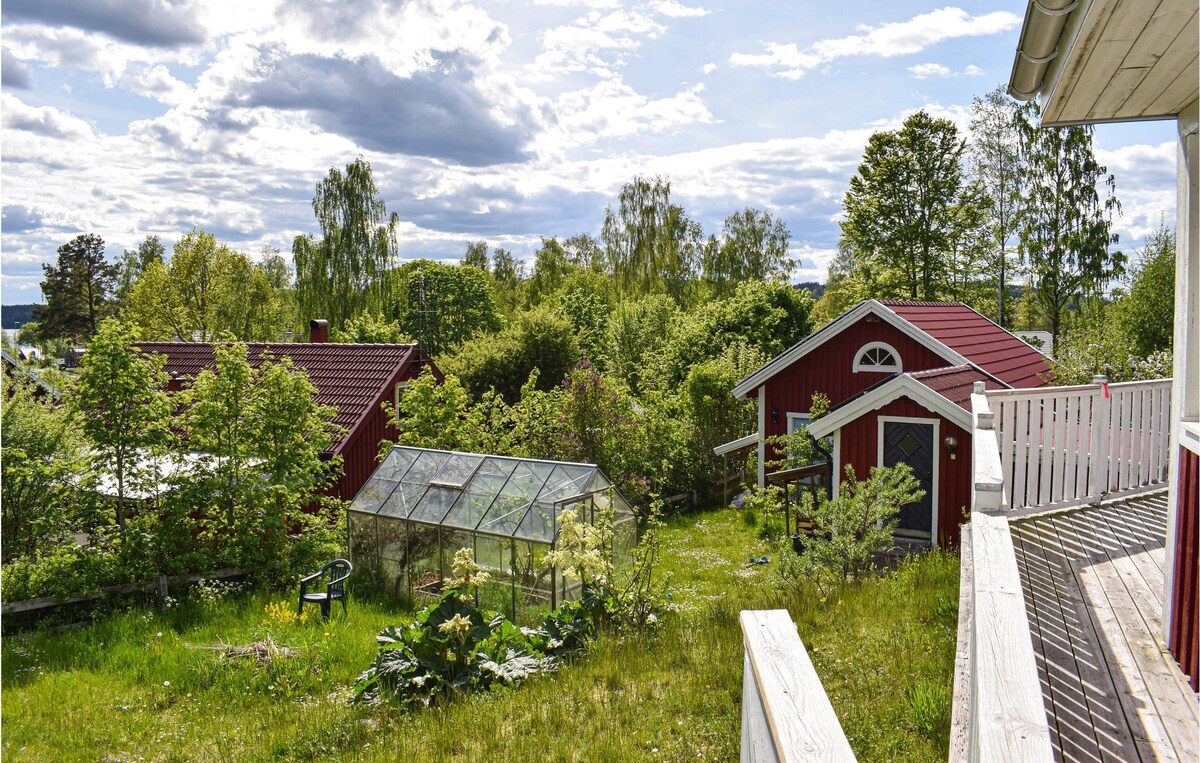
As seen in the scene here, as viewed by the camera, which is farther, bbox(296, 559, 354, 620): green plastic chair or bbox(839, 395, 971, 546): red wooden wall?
bbox(839, 395, 971, 546): red wooden wall

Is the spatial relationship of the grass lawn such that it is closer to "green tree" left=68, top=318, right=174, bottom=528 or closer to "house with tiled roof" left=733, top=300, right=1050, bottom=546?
"green tree" left=68, top=318, right=174, bottom=528

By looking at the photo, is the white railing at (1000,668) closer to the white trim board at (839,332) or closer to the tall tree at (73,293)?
the white trim board at (839,332)

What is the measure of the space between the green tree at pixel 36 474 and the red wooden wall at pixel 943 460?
12.8m

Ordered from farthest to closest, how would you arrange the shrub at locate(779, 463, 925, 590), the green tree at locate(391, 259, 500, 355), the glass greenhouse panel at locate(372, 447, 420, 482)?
the green tree at locate(391, 259, 500, 355) → the glass greenhouse panel at locate(372, 447, 420, 482) → the shrub at locate(779, 463, 925, 590)

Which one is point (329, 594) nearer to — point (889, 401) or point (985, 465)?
point (985, 465)

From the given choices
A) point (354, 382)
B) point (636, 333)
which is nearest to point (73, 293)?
point (636, 333)

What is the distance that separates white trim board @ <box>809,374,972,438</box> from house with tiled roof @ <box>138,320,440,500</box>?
9.75 m

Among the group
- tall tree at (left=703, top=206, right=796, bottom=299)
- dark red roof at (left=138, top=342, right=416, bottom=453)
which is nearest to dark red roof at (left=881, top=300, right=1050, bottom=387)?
dark red roof at (left=138, top=342, right=416, bottom=453)

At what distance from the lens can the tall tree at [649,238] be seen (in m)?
45.4

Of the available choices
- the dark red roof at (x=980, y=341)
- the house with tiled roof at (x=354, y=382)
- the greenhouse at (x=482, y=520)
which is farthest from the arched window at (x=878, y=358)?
the house with tiled roof at (x=354, y=382)

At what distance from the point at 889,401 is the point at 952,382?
1.32 meters

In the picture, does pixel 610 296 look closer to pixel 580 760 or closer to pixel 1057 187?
pixel 1057 187

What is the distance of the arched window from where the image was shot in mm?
17875

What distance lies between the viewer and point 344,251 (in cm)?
3581
